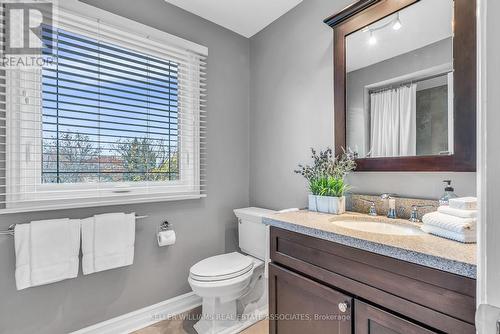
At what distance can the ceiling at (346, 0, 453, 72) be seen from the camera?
1.22 meters

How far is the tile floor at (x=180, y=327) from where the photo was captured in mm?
1780

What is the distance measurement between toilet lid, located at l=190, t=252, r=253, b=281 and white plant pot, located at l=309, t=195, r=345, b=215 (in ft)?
2.21

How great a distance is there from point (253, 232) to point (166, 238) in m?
0.66

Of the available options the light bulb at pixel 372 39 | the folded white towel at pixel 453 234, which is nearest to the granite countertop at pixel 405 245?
the folded white towel at pixel 453 234

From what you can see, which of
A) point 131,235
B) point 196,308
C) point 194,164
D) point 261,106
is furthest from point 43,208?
point 261,106

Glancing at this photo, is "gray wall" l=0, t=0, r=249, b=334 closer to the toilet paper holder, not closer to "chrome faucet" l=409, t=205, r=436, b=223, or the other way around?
the toilet paper holder

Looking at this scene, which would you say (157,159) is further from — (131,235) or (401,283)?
(401,283)

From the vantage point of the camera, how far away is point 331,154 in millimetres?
1698

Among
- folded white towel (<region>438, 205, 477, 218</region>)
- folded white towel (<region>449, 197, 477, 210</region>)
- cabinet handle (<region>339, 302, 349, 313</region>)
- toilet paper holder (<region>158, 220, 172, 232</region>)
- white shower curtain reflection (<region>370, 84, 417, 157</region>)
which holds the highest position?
white shower curtain reflection (<region>370, 84, 417, 157</region>)

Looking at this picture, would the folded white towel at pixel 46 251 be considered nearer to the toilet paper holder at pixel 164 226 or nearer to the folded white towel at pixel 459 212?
the toilet paper holder at pixel 164 226

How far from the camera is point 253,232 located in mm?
2020

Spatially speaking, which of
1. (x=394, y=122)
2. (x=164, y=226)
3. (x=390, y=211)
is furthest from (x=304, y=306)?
(x=164, y=226)

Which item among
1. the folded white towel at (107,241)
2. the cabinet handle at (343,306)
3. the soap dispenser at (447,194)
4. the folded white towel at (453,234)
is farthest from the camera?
the folded white towel at (107,241)

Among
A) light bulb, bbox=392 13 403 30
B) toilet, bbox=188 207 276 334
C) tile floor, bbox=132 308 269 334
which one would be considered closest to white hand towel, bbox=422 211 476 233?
toilet, bbox=188 207 276 334
